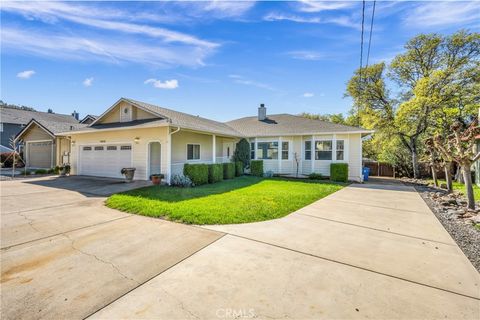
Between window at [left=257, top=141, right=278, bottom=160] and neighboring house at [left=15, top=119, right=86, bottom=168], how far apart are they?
13.5 meters

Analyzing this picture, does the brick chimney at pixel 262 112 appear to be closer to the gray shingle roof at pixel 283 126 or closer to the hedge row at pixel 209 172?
the gray shingle roof at pixel 283 126

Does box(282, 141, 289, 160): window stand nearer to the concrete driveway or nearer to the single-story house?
the concrete driveway

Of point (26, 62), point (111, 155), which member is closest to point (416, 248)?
point (111, 155)

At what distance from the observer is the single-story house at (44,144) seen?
53.4 feet

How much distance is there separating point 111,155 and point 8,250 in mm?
9892

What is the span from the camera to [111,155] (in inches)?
497

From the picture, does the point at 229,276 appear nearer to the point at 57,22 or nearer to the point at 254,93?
the point at 57,22

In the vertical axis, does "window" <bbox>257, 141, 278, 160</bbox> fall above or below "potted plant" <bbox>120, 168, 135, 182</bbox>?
above

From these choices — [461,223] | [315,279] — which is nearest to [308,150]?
[461,223]

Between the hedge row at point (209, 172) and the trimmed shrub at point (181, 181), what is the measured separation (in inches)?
10.4

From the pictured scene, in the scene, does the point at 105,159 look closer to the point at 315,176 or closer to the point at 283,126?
the point at 283,126

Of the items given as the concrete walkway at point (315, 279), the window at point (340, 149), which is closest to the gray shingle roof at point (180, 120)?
the window at point (340, 149)

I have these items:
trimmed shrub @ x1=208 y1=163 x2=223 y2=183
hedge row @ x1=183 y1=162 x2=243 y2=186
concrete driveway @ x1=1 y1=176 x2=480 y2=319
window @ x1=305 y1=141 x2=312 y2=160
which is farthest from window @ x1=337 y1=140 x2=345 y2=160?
concrete driveway @ x1=1 y1=176 x2=480 y2=319

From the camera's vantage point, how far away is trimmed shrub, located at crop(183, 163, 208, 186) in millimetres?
10672
